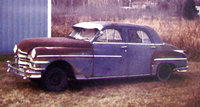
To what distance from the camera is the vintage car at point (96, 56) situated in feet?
20.4

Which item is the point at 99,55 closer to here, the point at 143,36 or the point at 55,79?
the point at 55,79

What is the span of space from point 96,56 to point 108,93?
83 centimetres

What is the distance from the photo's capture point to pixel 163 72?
792 centimetres

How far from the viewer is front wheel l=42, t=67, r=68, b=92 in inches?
247

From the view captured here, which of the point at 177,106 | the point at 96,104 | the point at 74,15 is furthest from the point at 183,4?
the point at 96,104

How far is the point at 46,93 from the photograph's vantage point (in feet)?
Result: 20.6

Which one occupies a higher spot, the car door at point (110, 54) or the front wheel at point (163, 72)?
the car door at point (110, 54)

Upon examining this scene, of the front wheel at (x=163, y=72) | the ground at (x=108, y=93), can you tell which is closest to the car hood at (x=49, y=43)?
the ground at (x=108, y=93)

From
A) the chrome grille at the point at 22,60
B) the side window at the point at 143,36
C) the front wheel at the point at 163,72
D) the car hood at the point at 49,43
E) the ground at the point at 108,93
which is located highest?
the side window at the point at 143,36

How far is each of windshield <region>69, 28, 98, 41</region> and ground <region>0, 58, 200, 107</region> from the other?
43.1 inches

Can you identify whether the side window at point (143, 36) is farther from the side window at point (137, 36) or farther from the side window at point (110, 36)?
the side window at point (110, 36)

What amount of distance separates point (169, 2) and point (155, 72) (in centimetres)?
238

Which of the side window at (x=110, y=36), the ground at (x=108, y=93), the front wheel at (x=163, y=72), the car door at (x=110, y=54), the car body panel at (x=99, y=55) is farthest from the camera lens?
the front wheel at (x=163, y=72)

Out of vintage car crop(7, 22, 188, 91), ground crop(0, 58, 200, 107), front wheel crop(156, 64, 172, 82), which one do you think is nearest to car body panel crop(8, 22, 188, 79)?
vintage car crop(7, 22, 188, 91)
